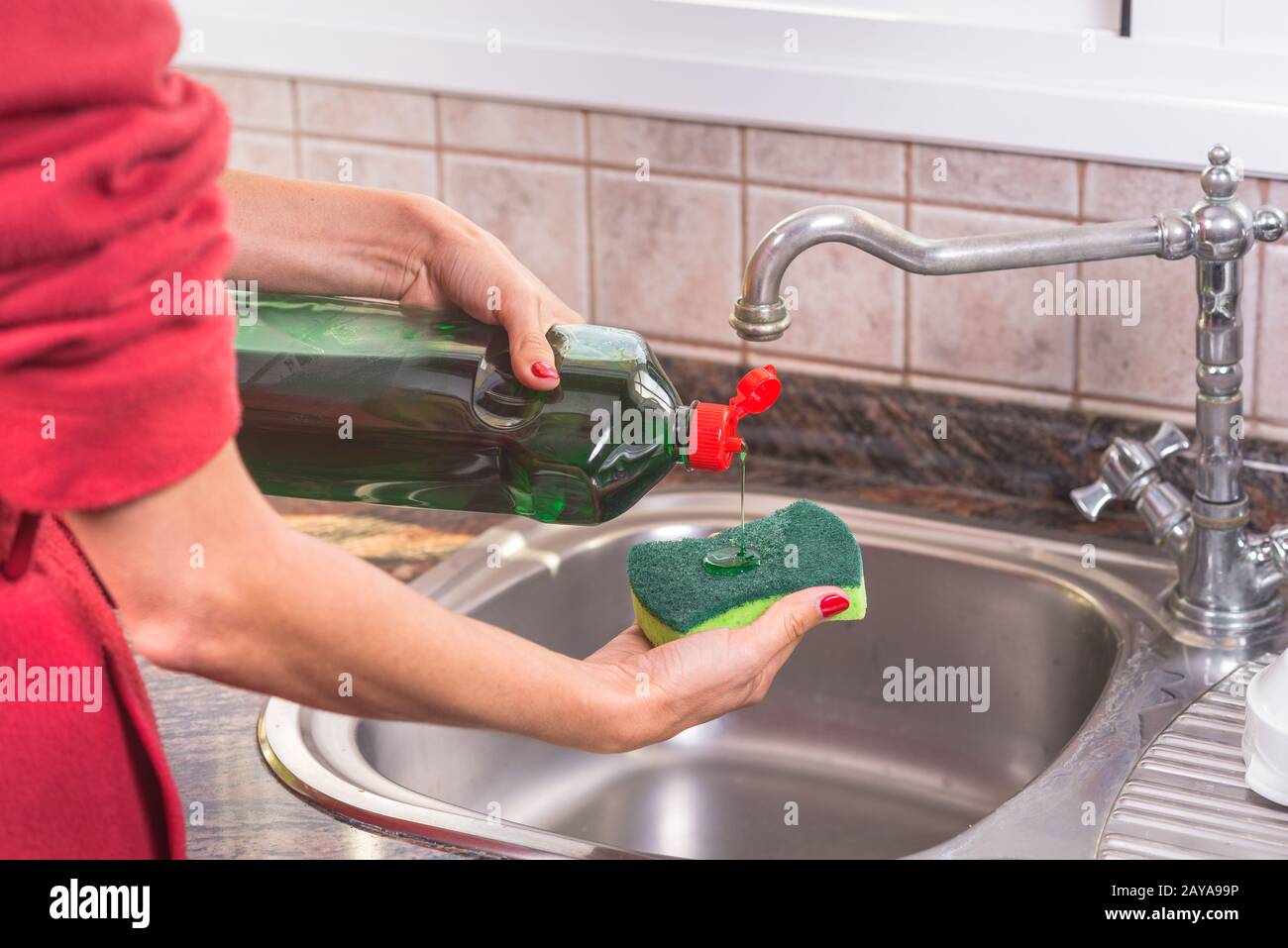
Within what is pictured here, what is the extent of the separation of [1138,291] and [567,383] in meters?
0.53

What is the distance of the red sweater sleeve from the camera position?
526 mm

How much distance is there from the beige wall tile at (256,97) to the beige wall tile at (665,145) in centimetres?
36

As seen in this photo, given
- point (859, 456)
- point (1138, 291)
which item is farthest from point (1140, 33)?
point (859, 456)

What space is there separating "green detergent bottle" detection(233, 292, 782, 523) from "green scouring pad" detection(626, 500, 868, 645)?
2.2 inches

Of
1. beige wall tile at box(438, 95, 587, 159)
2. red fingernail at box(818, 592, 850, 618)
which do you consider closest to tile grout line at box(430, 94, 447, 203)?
beige wall tile at box(438, 95, 587, 159)

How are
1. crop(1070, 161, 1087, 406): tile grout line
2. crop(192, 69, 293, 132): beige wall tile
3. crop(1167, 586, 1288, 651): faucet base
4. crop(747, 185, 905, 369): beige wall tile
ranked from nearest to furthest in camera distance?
crop(1167, 586, 1288, 651): faucet base
crop(1070, 161, 1087, 406): tile grout line
crop(747, 185, 905, 369): beige wall tile
crop(192, 69, 293, 132): beige wall tile

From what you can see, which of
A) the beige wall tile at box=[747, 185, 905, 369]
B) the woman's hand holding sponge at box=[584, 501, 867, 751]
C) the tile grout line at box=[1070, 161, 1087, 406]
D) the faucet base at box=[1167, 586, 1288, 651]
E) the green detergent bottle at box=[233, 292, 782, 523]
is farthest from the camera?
the beige wall tile at box=[747, 185, 905, 369]

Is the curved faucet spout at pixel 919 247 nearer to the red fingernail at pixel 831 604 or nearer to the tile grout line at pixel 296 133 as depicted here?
the red fingernail at pixel 831 604

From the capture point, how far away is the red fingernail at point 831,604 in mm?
912

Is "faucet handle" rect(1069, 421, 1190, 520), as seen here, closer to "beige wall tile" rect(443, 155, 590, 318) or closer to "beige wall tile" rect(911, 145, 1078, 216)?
"beige wall tile" rect(911, 145, 1078, 216)

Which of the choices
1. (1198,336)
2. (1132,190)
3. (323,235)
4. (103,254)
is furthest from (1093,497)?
(103,254)

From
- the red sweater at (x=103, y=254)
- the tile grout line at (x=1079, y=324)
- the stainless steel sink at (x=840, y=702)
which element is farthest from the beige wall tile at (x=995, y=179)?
the red sweater at (x=103, y=254)

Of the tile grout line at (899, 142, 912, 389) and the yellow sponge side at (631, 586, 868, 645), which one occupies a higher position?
the tile grout line at (899, 142, 912, 389)
